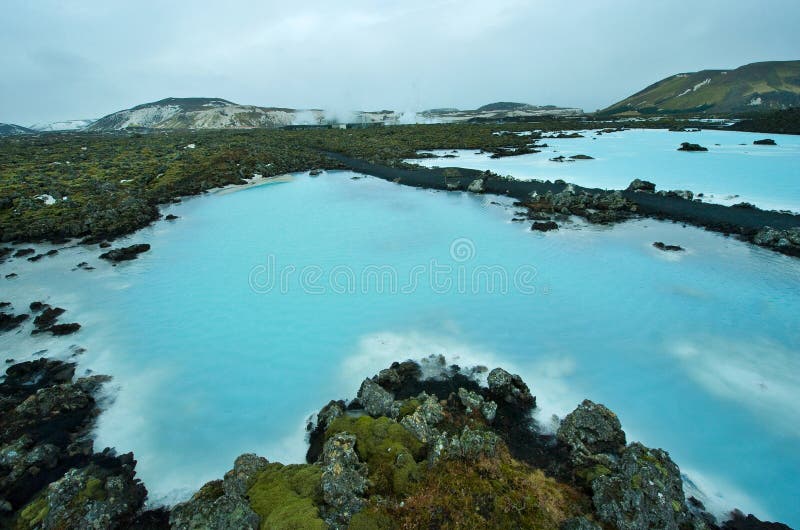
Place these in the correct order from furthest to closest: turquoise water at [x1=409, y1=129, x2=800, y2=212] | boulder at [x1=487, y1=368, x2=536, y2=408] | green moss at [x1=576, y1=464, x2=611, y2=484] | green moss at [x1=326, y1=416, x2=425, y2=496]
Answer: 1. turquoise water at [x1=409, y1=129, x2=800, y2=212]
2. boulder at [x1=487, y1=368, x2=536, y2=408]
3. green moss at [x1=576, y1=464, x2=611, y2=484]
4. green moss at [x1=326, y1=416, x2=425, y2=496]

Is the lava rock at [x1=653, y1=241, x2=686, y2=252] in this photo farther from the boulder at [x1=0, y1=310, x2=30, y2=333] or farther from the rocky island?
the boulder at [x1=0, y1=310, x2=30, y2=333]

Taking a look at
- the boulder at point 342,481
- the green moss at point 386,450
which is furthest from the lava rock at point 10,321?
the boulder at point 342,481

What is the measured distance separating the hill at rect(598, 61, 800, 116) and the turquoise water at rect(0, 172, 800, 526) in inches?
5936

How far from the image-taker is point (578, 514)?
263 inches

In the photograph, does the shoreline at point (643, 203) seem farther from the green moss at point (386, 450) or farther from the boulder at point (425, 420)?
the green moss at point (386, 450)

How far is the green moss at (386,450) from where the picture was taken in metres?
6.93

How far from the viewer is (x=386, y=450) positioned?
7.61 m

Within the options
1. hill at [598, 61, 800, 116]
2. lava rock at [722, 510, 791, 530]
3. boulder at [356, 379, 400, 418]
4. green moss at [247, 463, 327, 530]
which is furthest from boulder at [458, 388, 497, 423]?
hill at [598, 61, 800, 116]

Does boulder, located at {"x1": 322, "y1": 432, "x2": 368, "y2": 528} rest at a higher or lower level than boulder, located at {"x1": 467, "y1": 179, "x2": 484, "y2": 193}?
lower

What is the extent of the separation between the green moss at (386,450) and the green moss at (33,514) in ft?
17.6

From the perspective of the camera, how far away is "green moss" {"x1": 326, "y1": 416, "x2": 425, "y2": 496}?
693 cm

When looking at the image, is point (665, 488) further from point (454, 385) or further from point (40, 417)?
point (40, 417)

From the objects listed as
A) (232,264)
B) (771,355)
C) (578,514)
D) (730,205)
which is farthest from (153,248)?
(730,205)

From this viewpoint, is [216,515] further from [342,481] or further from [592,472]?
[592,472]
